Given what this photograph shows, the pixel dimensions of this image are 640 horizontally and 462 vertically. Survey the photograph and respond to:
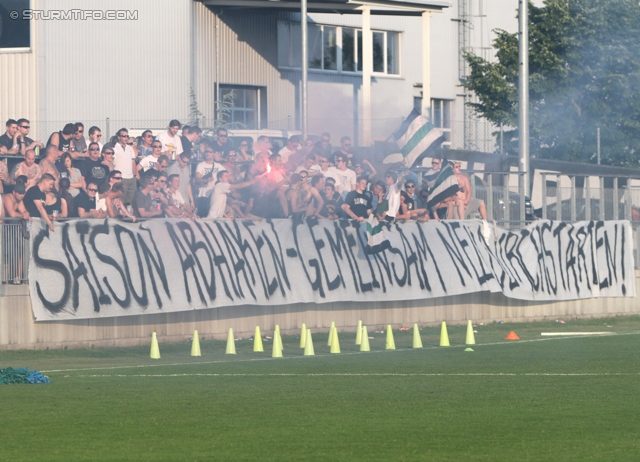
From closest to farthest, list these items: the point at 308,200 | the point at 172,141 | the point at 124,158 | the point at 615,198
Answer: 1. the point at 124,158
2. the point at 308,200
3. the point at 172,141
4. the point at 615,198

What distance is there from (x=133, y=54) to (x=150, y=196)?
1803 centimetres

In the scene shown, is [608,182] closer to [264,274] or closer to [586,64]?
[264,274]

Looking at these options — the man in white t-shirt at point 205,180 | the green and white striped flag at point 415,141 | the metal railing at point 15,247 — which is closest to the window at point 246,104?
the green and white striped flag at point 415,141

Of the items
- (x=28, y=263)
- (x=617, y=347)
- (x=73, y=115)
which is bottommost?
(x=617, y=347)

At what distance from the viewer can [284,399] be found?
11867 mm

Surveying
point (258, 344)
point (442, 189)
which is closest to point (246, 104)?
point (442, 189)

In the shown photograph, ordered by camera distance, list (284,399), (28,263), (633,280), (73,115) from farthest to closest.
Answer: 1. (73,115)
2. (633,280)
3. (28,263)
4. (284,399)

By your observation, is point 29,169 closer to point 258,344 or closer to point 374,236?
point 258,344

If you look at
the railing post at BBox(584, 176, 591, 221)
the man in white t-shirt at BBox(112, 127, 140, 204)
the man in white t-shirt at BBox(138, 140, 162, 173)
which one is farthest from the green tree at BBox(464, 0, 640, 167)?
the man in white t-shirt at BBox(112, 127, 140, 204)

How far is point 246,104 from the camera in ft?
137

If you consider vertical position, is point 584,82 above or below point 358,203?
above

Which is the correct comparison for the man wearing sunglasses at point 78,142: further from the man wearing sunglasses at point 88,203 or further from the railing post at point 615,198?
the railing post at point 615,198

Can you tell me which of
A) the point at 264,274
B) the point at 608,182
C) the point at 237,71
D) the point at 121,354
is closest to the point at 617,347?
the point at 264,274

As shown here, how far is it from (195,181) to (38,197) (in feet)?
12.0
